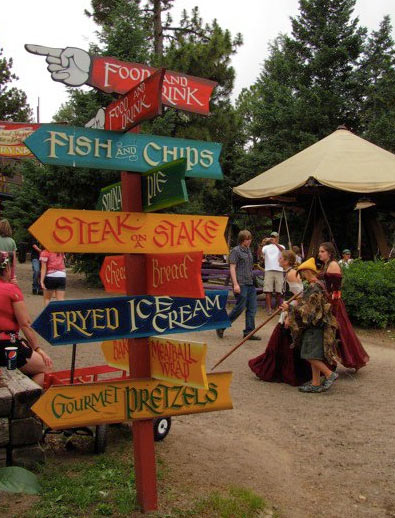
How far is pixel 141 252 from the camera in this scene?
3305 mm

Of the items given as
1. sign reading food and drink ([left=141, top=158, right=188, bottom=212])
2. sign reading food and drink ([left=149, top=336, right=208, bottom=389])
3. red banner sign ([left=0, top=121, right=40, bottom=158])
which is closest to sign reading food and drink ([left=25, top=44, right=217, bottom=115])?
sign reading food and drink ([left=141, top=158, right=188, bottom=212])

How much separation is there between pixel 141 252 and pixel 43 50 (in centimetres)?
131

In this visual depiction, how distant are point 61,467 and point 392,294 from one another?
8365mm

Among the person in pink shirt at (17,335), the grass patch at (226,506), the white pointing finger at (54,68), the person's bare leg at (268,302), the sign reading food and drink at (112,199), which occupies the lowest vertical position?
the grass patch at (226,506)

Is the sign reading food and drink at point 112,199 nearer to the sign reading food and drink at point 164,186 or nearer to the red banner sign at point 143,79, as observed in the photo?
the sign reading food and drink at point 164,186

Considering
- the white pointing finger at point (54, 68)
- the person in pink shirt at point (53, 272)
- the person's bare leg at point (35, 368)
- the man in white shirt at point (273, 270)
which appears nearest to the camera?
the white pointing finger at point (54, 68)

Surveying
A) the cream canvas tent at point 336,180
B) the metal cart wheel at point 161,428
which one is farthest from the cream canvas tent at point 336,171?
the metal cart wheel at point 161,428

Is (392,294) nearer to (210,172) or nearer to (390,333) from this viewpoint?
(390,333)

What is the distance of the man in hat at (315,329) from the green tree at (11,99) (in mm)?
19100

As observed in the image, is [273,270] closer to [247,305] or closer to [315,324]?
[247,305]

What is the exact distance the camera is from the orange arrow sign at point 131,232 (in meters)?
3.11

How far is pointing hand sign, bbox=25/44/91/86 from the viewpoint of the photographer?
3334 mm

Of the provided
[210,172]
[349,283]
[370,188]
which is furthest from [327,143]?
[210,172]

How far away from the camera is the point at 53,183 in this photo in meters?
15.1
